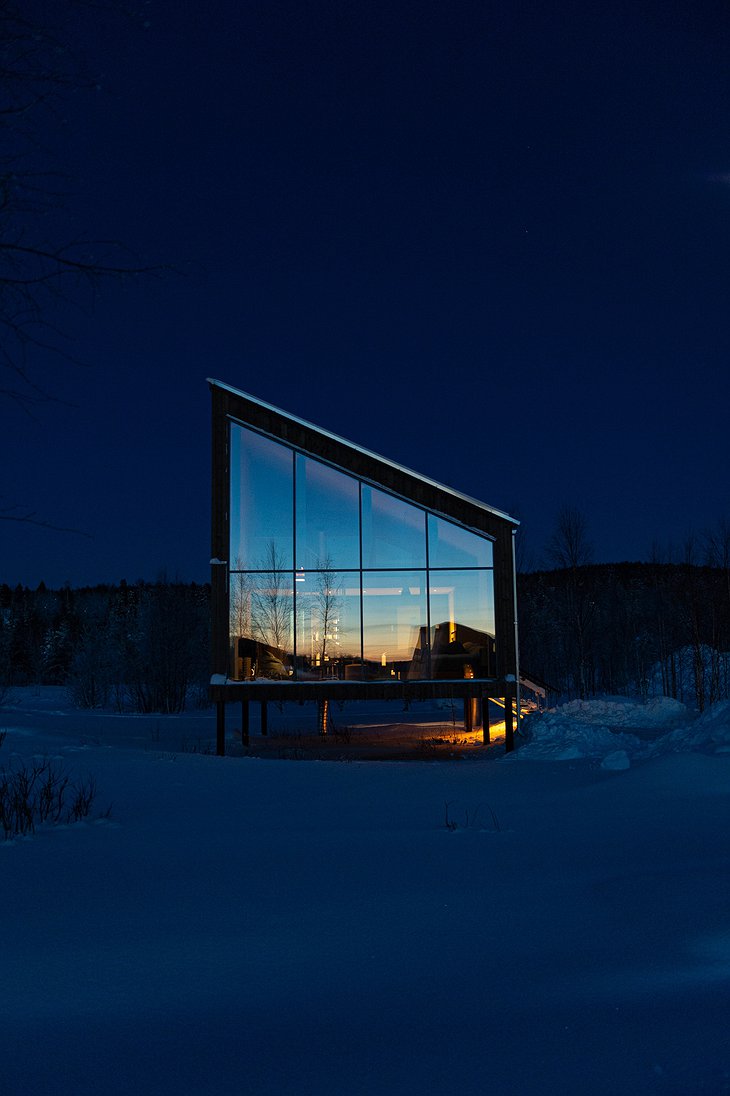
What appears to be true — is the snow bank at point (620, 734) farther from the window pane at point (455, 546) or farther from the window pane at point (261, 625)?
the window pane at point (261, 625)

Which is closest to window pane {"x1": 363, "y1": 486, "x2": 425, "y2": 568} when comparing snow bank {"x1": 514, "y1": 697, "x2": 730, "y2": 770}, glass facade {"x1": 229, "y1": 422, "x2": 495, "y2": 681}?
glass facade {"x1": 229, "y1": 422, "x2": 495, "y2": 681}

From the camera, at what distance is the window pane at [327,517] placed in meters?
16.8

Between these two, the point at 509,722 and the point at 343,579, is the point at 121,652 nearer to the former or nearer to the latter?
the point at 343,579

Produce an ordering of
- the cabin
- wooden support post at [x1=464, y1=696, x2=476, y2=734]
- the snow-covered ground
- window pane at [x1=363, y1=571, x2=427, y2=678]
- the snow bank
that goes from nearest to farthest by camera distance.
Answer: the snow-covered ground → the snow bank → the cabin → window pane at [x1=363, y1=571, x2=427, y2=678] → wooden support post at [x1=464, y1=696, x2=476, y2=734]

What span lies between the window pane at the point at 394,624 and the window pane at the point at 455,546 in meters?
0.56

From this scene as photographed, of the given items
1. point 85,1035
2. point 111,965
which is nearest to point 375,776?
point 111,965

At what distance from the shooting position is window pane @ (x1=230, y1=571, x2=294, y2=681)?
1645cm

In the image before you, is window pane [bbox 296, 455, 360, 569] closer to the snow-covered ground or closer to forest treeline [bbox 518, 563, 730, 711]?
the snow-covered ground

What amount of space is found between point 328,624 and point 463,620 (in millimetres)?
2815

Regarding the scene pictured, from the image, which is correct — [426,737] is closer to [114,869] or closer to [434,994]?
[114,869]

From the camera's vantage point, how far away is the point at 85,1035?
273cm

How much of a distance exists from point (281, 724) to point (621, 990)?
2604 centimetres

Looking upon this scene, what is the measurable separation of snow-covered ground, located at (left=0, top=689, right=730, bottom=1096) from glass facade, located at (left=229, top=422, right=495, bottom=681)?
876 cm

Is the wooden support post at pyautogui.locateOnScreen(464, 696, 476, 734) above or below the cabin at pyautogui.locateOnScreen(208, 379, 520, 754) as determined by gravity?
below
